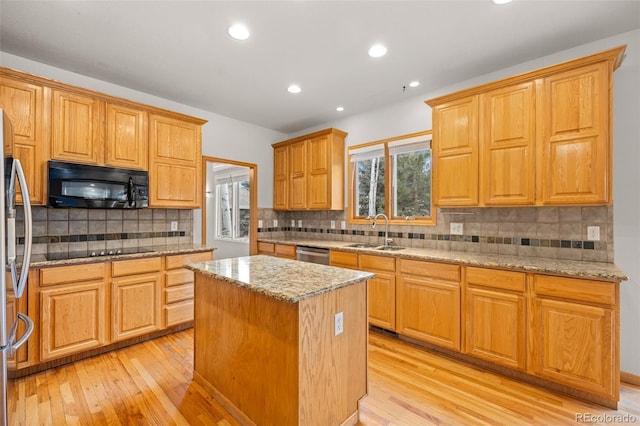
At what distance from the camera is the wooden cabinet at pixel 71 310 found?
240 cm

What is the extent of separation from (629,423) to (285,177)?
4.34m

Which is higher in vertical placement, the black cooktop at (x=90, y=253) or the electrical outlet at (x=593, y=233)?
the electrical outlet at (x=593, y=233)

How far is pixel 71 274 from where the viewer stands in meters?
2.51

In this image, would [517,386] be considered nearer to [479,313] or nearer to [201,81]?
[479,313]

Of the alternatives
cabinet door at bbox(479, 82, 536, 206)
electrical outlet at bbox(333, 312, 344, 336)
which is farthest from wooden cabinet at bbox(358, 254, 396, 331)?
electrical outlet at bbox(333, 312, 344, 336)

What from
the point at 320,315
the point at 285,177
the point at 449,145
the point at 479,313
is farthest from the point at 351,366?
the point at 285,177

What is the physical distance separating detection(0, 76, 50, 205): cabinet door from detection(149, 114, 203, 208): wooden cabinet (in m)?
0.86

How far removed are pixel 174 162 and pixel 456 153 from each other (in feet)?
10.1

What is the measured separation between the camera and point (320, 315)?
163cm

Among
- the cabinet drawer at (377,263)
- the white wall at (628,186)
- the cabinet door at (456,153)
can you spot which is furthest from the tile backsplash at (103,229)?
the white wall at (628,186)

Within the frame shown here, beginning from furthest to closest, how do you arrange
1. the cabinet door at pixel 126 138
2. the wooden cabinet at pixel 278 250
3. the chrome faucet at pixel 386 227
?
the wooden cabinet at pixel 278 250 < the chrome faucet at pixel 386 227 < the cabinet door at pixel 126 138

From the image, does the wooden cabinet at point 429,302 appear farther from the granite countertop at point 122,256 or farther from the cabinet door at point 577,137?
the granite countertop at point 122,256

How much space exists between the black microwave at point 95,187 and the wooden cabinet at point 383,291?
100 inches

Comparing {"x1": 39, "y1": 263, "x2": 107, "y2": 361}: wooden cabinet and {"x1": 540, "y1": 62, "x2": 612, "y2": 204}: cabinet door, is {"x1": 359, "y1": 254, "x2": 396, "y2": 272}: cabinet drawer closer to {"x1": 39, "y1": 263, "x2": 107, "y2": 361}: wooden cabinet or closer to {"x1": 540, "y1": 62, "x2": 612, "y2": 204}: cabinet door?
{"x1": 540, "y1": 62, "x2": 612, "y2": 204}: cabinet door
